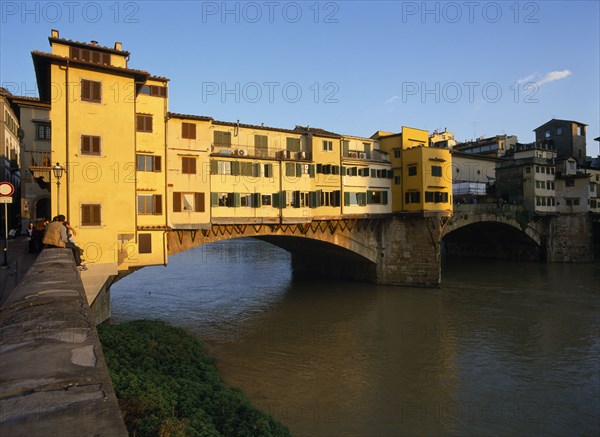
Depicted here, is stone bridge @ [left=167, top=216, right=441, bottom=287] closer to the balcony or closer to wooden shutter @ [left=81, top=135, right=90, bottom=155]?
the balcony

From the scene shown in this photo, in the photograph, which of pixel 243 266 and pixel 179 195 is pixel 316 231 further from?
pixel 243 266

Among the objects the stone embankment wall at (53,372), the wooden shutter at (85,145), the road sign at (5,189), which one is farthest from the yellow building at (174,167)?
the stone embankment wall at (53,372)

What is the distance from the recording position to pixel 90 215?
21.2 meters

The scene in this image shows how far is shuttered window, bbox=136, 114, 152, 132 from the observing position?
25.3 meters

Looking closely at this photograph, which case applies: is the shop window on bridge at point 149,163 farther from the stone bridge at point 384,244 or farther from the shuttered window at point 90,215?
the stone bridge at point 384,244

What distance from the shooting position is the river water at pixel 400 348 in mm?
15977

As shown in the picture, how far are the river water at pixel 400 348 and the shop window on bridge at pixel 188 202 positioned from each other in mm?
7980

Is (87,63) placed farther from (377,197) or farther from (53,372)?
(377,197)

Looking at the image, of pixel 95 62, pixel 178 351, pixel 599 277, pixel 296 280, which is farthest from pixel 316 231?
pixel 599 277

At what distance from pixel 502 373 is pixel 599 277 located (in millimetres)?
35378

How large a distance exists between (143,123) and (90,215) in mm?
7211

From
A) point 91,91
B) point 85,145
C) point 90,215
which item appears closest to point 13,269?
point 90,215

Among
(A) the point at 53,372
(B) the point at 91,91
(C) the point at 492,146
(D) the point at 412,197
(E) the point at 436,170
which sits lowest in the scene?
(A) the point at 53,372

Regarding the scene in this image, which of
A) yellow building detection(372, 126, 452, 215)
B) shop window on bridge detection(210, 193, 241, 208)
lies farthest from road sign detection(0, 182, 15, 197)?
yellow building detection(372, 126, 452, 215)
